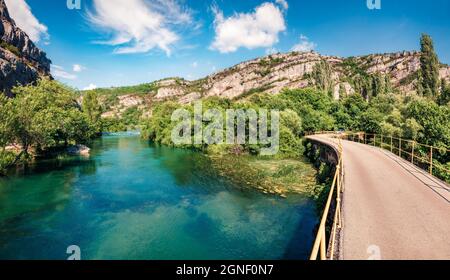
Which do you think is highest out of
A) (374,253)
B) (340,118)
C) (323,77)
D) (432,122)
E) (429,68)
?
(323,77)

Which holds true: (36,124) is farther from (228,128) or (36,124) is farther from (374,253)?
(374,253)

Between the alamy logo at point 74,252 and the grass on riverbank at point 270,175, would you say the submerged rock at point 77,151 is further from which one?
the alamy logo at point 74,252

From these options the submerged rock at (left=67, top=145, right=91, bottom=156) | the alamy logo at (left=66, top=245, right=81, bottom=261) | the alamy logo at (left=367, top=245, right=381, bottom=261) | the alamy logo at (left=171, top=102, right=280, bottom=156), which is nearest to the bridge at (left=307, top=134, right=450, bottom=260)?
the alamy logo at (left=367, top=245, right=381, bottom=261)

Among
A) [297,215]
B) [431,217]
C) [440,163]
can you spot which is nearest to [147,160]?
[297,215]

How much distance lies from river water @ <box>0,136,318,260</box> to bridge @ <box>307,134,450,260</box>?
424 centimetres

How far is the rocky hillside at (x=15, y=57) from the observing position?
55719mm

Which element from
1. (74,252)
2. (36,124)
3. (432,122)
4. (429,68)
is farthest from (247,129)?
(74,252)

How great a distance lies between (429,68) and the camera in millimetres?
53750

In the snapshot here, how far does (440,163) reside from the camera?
2312cm

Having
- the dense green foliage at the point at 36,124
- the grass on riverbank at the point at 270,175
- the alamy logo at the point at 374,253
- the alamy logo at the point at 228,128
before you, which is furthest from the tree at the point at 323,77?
the alamy logo at the point at 374,253

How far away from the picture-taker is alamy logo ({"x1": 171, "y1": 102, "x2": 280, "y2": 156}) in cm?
4769

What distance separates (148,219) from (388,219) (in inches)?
558

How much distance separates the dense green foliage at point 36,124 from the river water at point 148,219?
5.26 m

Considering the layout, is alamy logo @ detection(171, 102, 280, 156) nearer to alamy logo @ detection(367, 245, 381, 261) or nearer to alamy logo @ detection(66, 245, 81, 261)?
alamy logo @ detection(66, 245, 81, 261)
